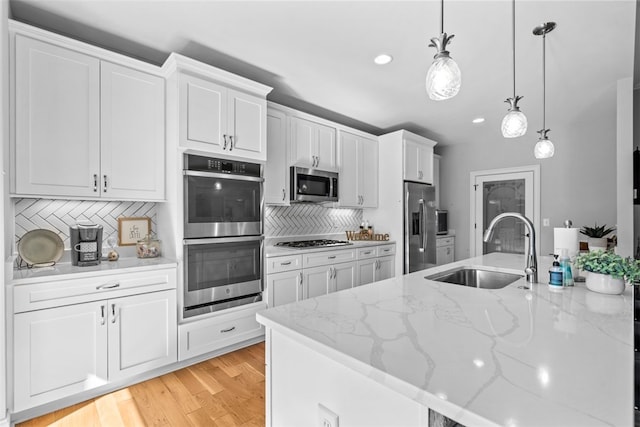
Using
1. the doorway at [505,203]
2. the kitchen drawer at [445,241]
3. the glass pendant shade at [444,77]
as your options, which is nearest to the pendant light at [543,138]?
the glass pendant shade at [444,77]

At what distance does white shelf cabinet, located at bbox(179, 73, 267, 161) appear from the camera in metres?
2.45

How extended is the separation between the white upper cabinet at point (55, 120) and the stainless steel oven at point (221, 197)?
Result: 25.4 inches

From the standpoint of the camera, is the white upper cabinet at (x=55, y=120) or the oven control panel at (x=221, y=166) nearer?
the white upper cabinet at (x=55, y=120)

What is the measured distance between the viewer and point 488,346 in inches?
33.5

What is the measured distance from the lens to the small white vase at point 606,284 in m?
1.39

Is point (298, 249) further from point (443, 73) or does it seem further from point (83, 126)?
point (443, 73)

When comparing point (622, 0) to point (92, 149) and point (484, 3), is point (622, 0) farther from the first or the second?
point (92, 149)

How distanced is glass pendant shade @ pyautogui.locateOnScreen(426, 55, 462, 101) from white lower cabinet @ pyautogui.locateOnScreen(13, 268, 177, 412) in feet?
6.99

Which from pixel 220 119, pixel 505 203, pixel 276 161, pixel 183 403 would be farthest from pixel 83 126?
pixel 505 203

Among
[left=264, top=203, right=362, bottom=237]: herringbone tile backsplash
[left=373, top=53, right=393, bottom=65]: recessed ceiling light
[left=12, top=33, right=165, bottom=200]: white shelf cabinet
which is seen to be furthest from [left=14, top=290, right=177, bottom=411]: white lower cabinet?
[left=373, top=53, right=393, bottom=65]: recessed ceiling light

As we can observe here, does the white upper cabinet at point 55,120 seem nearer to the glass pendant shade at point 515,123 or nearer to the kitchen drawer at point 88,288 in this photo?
the kitchen drawer at point 88,288

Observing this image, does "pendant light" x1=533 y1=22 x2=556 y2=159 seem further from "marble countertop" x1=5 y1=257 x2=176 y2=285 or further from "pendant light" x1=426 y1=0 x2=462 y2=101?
"marble countertop" x1=5 y1=257 x2=176 y2=285

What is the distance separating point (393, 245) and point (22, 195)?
3719 millimetres

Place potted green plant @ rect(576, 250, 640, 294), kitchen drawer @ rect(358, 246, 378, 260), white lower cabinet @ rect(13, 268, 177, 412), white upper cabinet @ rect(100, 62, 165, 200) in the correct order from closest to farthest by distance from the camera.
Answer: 1. potted green plant @ rect(576, 250, 640, 294)
2. white lower cabinet @ rect(13, 268, 177, 412)
3. white upper cabinet @ rect(100, 62, 165, 200)
4. kitchen drawer @ rect(358, 246, 378, 260)
